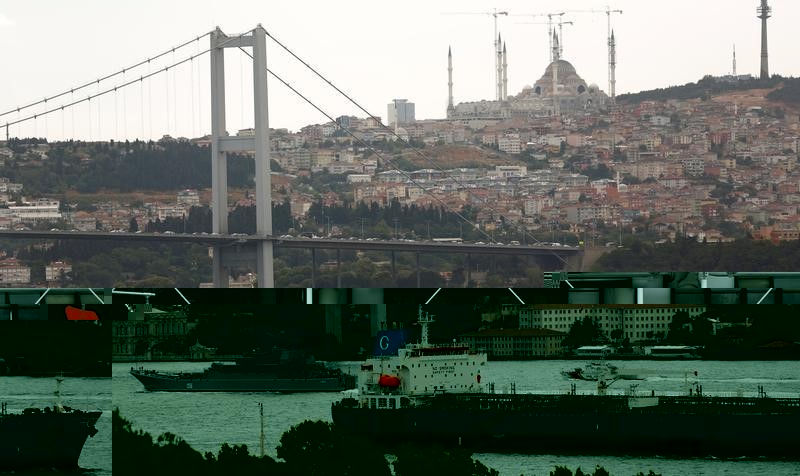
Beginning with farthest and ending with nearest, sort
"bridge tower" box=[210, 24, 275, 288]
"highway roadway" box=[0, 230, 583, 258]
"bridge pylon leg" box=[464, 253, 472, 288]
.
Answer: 1. "bridge pylon leg" box=[464, 253, 472, 288]
2. "bridge tower" box=[210, 24, 275, 288]
3. "highway roadway" box=[0, 230, 583, 258]

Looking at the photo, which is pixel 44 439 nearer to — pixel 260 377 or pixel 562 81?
pixel 260 377

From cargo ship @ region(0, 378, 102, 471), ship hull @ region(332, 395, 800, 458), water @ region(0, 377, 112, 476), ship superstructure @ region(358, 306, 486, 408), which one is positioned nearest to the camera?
ship hull @ region(332, 395, 800, 458)

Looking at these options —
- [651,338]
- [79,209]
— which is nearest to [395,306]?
[651,338]

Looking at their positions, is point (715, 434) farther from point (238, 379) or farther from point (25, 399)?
point (25, 399)

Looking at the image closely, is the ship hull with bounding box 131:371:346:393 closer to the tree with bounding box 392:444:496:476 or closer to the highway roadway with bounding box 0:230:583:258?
the tree with bounding box 392:444:496:476

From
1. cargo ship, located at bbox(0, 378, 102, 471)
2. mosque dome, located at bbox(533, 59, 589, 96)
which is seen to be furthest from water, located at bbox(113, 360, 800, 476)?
mosque dome, located at bbox(533, 59, 589, 96)

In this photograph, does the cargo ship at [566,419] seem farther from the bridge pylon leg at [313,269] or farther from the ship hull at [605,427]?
the bridge pylon leg at [313,269]
